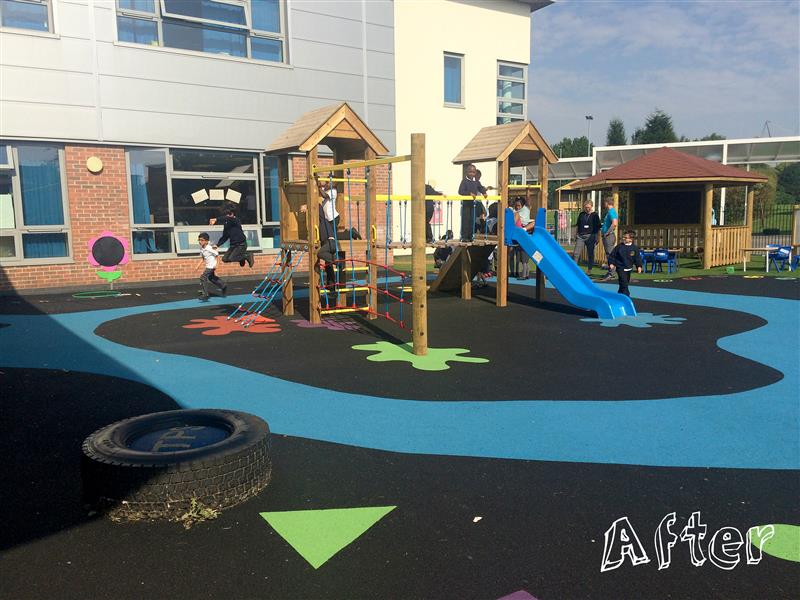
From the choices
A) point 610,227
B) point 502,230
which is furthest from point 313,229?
point 610,227

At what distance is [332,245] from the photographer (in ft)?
32.8

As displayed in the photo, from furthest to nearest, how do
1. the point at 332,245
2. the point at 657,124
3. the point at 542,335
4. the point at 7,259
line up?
the point at 657,124, the point at 7,259, the point at 332,245, the point at 542,335

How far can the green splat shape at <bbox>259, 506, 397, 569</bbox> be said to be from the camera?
10.5 feet

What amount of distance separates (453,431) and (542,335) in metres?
4.32

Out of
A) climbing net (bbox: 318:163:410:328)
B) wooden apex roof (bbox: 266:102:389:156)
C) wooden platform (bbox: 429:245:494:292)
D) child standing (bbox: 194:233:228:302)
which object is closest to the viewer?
wooden apex roof (bbox: 266:102:389:156)

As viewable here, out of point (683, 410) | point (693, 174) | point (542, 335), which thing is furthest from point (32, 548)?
point (693, 174)

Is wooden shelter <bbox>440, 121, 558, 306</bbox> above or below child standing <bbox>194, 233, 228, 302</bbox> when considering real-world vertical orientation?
above

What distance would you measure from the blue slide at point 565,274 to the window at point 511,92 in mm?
13354

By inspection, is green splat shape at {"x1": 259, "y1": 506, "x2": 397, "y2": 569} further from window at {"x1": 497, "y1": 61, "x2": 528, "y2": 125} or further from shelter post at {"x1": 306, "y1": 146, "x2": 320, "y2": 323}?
window at {"x1": 497, "y1": 61, "x2": 528, "y2": 125}


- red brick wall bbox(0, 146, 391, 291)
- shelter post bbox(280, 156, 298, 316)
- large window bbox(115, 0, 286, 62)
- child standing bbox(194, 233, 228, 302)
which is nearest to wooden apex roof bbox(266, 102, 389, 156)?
shelter post bbox(280, 156, 298, 316)

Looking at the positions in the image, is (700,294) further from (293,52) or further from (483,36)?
(483,36)

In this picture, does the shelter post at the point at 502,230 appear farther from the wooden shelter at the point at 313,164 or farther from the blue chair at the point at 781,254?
the blue chair at the point at 781,254

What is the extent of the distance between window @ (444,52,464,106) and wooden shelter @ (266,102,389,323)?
42.6 ft

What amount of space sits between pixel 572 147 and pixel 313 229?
4604 inches
